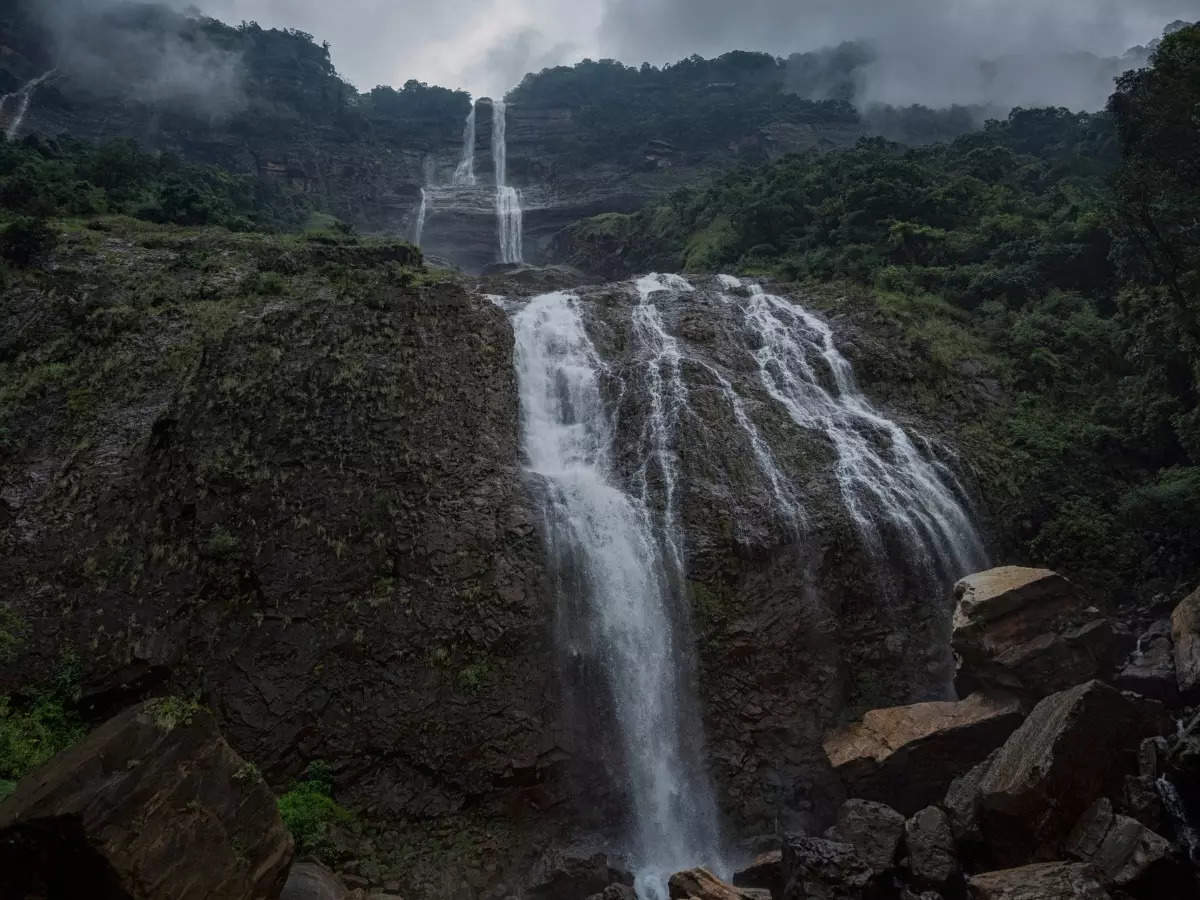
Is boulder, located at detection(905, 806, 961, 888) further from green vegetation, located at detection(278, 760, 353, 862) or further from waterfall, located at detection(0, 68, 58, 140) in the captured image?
waterfall, located at detection(0, 68, 58, 140)

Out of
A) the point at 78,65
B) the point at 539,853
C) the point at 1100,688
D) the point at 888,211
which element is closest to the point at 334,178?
the point at 78,65

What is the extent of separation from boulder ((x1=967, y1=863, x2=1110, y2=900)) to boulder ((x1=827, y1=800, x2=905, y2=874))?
1.32 meters

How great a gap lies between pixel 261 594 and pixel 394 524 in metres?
2.83

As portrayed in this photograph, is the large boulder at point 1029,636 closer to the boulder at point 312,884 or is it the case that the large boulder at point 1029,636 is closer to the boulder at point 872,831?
the boulder at point 872,831

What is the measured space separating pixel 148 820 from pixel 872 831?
9704 mm

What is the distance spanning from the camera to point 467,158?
63.5 metres

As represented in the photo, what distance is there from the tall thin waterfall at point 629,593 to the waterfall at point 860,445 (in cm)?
375

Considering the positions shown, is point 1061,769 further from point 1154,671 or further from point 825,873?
point 1154,671

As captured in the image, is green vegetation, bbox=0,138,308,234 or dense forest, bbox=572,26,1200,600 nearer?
dense forest, bbox=572,26,1200,600

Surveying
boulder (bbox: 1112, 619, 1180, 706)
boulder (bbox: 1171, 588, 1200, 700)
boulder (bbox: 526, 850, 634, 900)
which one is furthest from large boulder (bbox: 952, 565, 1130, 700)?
boulder (bbox: 526, 850, 634, 900)

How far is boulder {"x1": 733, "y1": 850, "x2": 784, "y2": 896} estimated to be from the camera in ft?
36.9

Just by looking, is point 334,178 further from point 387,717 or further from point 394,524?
point 387,717

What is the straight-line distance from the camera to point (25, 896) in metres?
7.53

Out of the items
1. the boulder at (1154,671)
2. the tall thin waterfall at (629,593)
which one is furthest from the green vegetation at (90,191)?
the boulder at (1154,671)
